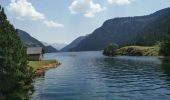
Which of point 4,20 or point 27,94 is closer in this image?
point 27,94

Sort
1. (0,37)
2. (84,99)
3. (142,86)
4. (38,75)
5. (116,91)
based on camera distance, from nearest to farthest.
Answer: (84,99)
(0,37)
(116,91)
(142,86)
(38,75)

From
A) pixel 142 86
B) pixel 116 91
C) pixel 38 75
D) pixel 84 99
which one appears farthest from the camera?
pixel 38 75

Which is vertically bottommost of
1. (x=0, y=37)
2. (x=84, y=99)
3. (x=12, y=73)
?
(x=84, y=99)

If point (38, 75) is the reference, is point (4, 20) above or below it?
above

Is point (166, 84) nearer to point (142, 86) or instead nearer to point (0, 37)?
point (142, 86)

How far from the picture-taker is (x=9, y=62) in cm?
6062

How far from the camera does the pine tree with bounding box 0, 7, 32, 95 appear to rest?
6028 centimetres

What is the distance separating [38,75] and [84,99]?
44292mm

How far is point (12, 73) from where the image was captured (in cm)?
6131

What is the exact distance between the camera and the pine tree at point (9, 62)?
60.3m

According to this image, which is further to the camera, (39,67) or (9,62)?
(39,67)

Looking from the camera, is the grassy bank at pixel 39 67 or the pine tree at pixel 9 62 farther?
the grassy bank at pixel 39 67

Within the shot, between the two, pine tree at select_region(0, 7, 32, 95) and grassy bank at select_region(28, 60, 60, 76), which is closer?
pine tree at select_region(0, 7, 32, 95)

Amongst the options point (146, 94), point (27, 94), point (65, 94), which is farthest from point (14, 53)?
point (146, 94)
